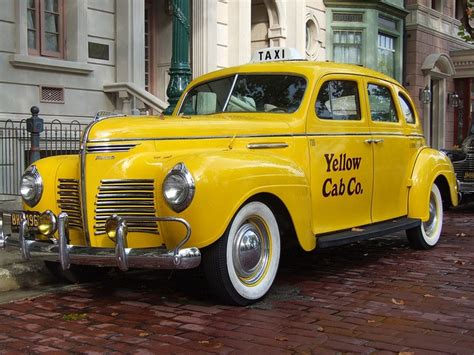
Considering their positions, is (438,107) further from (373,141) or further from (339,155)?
(339,155)

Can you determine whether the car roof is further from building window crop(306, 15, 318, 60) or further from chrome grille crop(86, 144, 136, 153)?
building window crop(306, 15, 318, 60)

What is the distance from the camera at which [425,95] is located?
72.2 ft

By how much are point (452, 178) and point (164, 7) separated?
28.8ft

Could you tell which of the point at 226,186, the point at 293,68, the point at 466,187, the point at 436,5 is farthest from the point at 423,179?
the point at 436,5

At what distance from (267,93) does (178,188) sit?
1.95 meters

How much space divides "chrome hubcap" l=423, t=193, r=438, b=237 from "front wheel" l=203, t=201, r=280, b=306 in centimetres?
314

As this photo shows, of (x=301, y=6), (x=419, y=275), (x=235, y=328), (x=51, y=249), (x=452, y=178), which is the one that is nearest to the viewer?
(x=235, y=328)

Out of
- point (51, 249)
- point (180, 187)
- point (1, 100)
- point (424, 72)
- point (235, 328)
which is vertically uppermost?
point (424, 72)

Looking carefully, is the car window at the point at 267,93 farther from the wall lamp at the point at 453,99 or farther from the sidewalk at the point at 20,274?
the wall lamp at the point at 453,99

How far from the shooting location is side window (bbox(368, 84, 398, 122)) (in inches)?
266

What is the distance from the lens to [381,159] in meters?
6.61

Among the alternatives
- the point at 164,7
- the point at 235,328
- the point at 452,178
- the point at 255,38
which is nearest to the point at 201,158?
the point at 235,328

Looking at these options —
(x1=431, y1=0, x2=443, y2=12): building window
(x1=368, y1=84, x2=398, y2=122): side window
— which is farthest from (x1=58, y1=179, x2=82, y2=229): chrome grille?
(x1=431, y1=0, x2=443, y2=12): building window

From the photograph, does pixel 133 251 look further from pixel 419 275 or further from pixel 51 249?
pixel 419 275
